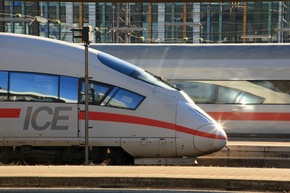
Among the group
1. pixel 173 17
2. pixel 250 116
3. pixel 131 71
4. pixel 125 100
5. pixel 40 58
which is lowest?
pixel 250 116

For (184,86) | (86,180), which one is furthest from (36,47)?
(184,86)

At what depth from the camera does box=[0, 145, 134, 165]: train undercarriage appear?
9.79m

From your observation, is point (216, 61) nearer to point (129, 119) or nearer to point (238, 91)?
point (238, 91)

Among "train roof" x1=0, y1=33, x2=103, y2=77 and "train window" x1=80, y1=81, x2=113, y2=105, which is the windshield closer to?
"train roof" x1=0, y1=33, x2=103, y2=77

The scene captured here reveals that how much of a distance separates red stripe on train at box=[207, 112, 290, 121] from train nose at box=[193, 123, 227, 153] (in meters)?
5.24

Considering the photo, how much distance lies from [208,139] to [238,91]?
18.7 ft

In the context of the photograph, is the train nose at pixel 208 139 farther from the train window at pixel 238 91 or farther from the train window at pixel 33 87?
the train window at pixel 238 91

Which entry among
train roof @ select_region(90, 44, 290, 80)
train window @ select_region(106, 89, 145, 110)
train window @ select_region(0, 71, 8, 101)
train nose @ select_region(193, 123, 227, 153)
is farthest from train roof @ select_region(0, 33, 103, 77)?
train roof @ select_region(90, 44, 290, 80)

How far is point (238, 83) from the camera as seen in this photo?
48.6 feet

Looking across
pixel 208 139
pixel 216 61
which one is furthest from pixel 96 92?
pixel 216 61

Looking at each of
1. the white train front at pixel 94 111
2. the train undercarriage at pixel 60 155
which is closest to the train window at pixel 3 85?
the white train front at pixel 94 111

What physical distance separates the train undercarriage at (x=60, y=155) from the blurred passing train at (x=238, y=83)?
5.36 m

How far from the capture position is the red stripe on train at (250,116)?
1474cm

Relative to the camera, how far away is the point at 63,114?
31.4 ft
